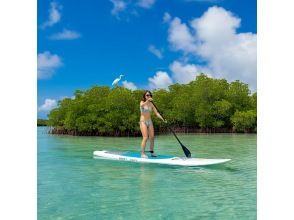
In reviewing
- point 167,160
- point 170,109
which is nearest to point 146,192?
point 167,160

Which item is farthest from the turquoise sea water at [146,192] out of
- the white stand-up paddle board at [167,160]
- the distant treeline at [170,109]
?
the distant treeline at [170,109]

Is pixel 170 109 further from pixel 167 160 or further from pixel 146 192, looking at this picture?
pixel 146 192

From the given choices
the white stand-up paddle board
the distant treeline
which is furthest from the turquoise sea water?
the distant treeline

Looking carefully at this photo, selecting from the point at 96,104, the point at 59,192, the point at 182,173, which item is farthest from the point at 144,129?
the point at 96,104

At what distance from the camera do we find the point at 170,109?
99.6ft

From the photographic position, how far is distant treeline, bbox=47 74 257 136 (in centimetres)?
2264

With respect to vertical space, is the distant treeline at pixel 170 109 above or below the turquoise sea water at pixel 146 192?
above

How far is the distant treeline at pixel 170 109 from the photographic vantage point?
2264 centimetres

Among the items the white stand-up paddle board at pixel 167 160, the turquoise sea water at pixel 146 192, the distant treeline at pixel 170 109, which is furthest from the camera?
the distant treeline at pixel 170 109

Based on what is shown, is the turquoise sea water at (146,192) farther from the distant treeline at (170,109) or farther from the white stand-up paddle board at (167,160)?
the distant treeline at (170,109)

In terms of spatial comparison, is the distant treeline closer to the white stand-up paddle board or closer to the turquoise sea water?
the white stand-up paddle board
